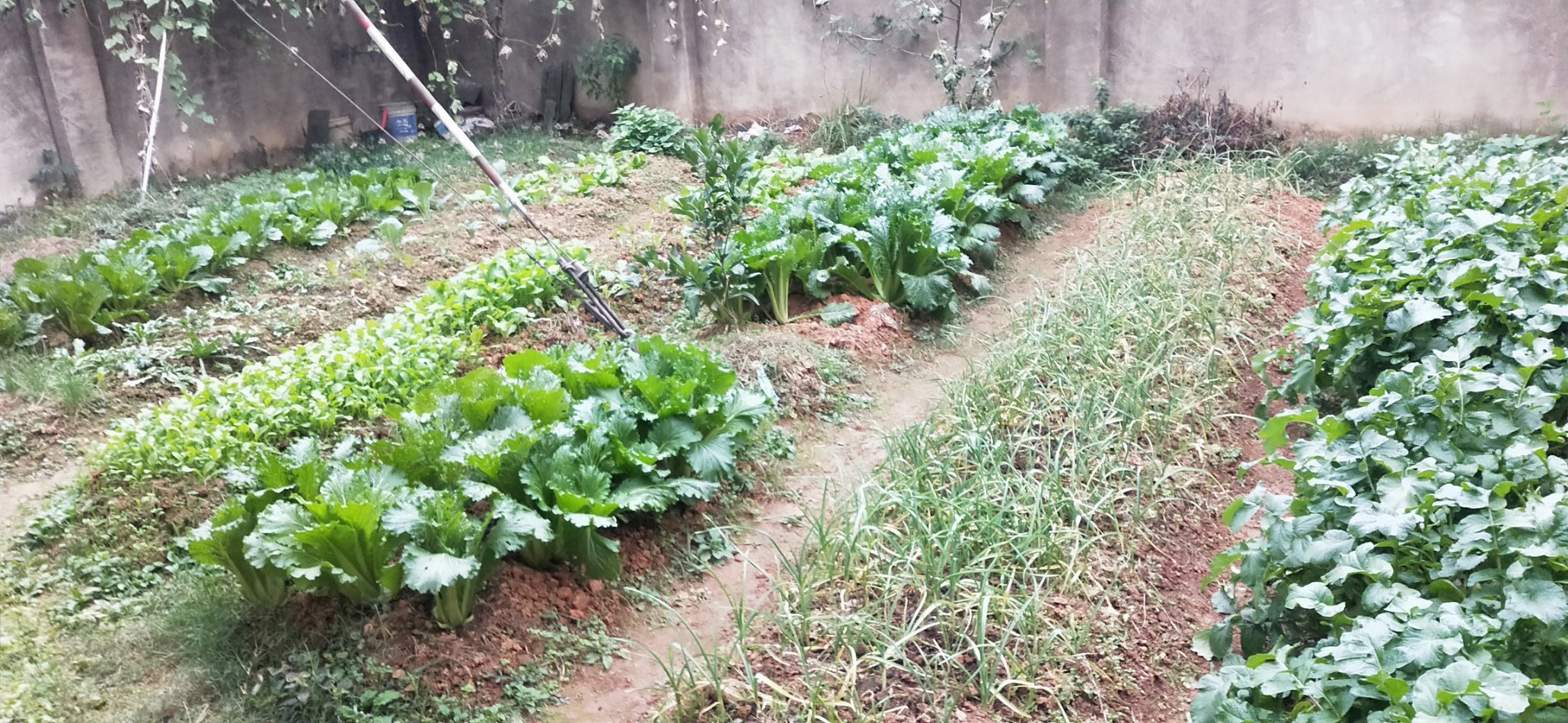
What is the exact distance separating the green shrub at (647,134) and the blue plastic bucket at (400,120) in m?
3.20

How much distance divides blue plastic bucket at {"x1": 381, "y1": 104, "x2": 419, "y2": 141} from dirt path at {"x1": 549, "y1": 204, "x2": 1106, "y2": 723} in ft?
27.9

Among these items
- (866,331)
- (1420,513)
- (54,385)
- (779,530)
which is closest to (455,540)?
(779,530)

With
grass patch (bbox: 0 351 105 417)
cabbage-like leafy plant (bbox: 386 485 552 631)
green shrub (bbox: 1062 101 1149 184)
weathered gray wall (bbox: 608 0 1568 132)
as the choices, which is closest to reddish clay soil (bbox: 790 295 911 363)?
cabbage-like leafy plant (bbox: 386 485 552 631)

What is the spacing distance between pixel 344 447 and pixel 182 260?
3771 millimetres

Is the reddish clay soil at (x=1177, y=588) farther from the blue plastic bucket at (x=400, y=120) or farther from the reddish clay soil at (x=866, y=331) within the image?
the blue plastic bucket at (x=400, y=120)

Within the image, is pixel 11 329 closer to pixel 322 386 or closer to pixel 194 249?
pixel 194 249

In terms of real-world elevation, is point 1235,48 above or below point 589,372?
above

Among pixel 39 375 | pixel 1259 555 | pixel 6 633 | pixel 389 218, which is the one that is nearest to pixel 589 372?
pixel 6 633

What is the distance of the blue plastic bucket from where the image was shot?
40.8 feet

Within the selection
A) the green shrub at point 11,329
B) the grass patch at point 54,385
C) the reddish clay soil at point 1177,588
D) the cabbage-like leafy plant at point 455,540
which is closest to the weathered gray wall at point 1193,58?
the reddish clay soil at point 1177,588

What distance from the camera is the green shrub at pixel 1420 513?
2.07 meters

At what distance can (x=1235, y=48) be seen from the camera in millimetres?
10375

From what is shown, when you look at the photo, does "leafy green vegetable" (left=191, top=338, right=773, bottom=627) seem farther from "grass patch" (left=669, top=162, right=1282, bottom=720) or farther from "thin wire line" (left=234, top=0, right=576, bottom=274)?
"thin wire line" (left=234, top=0, right=576, bottom=274)

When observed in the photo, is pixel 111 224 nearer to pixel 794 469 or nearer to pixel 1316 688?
pixel 794 469
